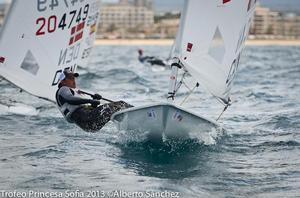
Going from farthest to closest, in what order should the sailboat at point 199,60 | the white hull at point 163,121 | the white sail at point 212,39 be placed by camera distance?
the white sail at point 212,39
the sailboat at point 199,60
the white hull at point 163,121

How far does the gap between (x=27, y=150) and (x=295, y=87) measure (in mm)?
10320

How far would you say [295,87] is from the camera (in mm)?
17047

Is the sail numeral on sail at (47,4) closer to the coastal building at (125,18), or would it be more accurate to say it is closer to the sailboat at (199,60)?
the sailboat at (199,60)

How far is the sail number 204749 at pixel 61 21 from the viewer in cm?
923

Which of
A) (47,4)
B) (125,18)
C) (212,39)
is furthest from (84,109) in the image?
(125,18)

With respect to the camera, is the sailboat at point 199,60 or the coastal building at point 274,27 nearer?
the sailboat at point 199,60

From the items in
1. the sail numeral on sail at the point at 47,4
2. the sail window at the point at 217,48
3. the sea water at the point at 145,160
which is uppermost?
the sail numeral on sail at the point at 47,4

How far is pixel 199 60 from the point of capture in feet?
26.6

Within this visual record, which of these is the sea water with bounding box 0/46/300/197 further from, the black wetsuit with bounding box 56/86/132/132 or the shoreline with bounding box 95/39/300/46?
the shoreline with bounding box 95/39/300/46

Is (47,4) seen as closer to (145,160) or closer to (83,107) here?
(83,107)

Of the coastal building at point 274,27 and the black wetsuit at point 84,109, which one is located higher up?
the black wetsuit at point 84,109

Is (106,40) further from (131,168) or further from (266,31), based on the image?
(131,168)

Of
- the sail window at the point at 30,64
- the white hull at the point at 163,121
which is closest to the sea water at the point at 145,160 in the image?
the white hull at the point at 163,121

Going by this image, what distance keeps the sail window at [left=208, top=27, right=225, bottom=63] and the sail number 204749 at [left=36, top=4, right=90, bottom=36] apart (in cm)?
241
